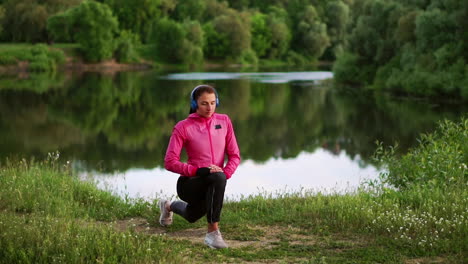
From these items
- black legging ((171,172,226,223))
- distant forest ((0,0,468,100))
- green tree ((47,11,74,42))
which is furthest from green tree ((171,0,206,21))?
black legging ((171,172,226,223))

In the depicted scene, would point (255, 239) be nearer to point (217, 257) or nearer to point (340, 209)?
point (217, 257)

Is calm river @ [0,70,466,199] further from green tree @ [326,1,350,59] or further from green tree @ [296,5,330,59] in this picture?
green tree @ [326,1,350,59]

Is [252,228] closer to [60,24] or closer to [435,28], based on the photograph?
[435,28]

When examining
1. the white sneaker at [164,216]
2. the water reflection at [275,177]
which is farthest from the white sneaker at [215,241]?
the water reflection at [275,177]

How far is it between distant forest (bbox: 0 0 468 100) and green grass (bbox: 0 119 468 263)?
2438 centimetres

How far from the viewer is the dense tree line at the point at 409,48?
32.2 metres

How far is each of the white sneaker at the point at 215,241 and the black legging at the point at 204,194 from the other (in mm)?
142

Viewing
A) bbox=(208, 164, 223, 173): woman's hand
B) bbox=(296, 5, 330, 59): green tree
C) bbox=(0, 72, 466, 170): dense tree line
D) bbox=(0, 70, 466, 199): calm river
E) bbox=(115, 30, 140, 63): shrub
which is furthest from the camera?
bbox=(296, 5, 330, 59): green tree

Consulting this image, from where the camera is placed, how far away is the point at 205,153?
6422 millimetres

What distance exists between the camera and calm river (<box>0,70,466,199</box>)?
15.6m

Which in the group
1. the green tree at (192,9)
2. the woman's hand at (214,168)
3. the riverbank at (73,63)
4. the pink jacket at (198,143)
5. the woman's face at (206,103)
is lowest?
the riverbank at (73,63)

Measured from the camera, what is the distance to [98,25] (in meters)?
76.0

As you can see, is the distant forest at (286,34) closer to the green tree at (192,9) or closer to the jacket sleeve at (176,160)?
the green tree at (192,9)

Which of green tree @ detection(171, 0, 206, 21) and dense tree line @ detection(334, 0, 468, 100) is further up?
green tree @ detection(171, 0, 206, 21)
